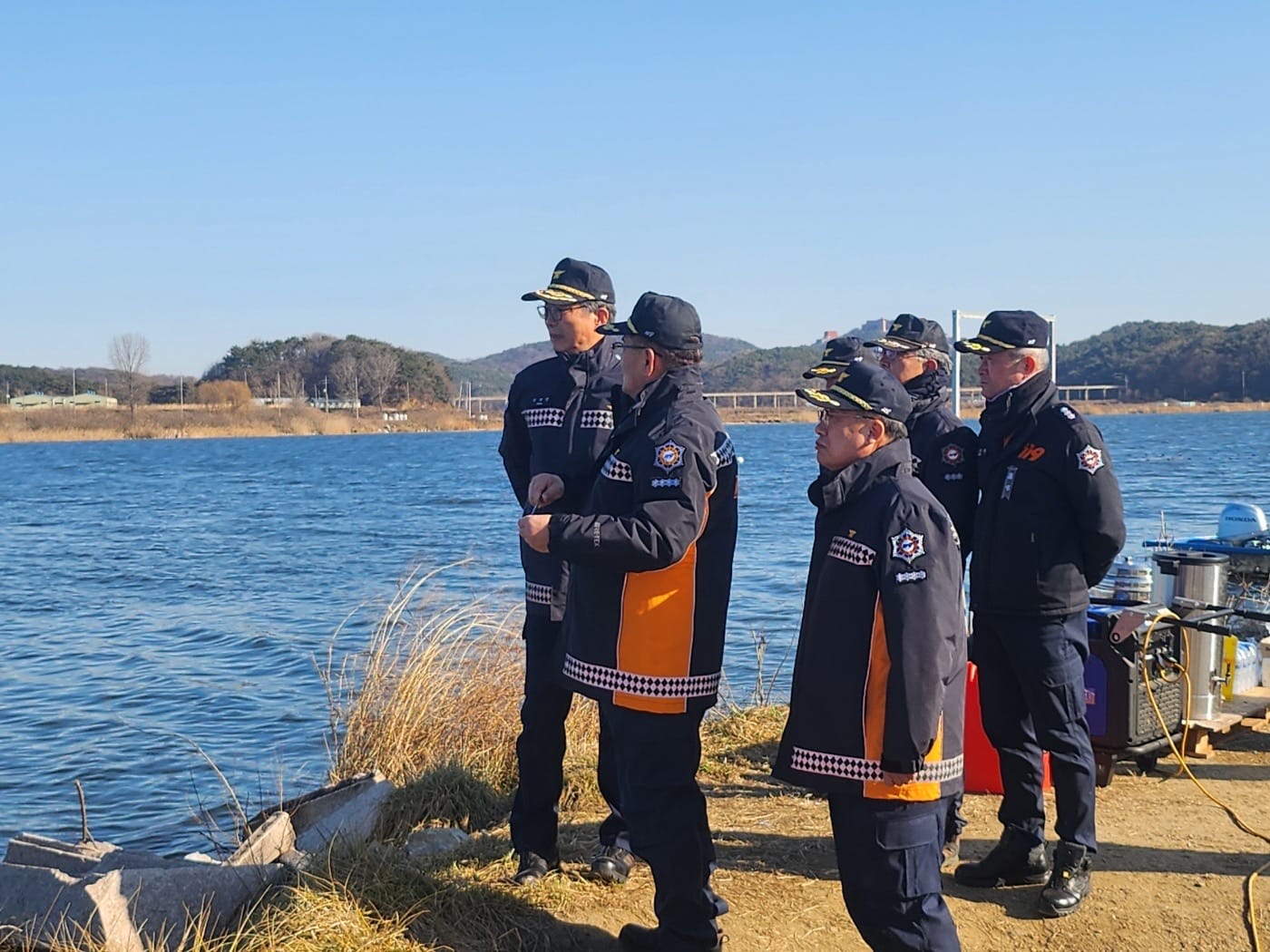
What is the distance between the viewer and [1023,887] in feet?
16.9

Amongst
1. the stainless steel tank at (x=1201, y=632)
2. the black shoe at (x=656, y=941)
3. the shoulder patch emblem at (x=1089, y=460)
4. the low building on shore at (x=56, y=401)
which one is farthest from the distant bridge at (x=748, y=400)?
the black shoe at (x=656, y=941)

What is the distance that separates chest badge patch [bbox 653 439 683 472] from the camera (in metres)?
4.13

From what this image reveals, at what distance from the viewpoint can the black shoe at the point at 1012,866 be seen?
16.7 ft

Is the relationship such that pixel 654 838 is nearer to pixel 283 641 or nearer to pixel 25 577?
pixel 283 641

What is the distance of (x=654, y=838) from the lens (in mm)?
4258

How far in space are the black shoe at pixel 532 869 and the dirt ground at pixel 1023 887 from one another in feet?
0.35

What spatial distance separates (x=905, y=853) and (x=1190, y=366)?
517ft

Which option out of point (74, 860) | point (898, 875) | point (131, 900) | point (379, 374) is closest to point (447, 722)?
point (74, 860)

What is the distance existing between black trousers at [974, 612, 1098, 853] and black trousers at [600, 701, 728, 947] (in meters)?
1.46

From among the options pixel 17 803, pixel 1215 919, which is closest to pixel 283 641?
pixel 17 803

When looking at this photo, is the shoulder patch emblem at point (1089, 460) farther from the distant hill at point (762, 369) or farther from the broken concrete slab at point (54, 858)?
the distant hill at point (762, 369)

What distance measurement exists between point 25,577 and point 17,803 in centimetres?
1432

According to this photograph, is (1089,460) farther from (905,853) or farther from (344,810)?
(344,810)

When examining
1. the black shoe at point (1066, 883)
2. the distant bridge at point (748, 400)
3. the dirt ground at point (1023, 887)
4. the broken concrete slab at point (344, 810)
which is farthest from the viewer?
the distant bridge at point (748, 400)
